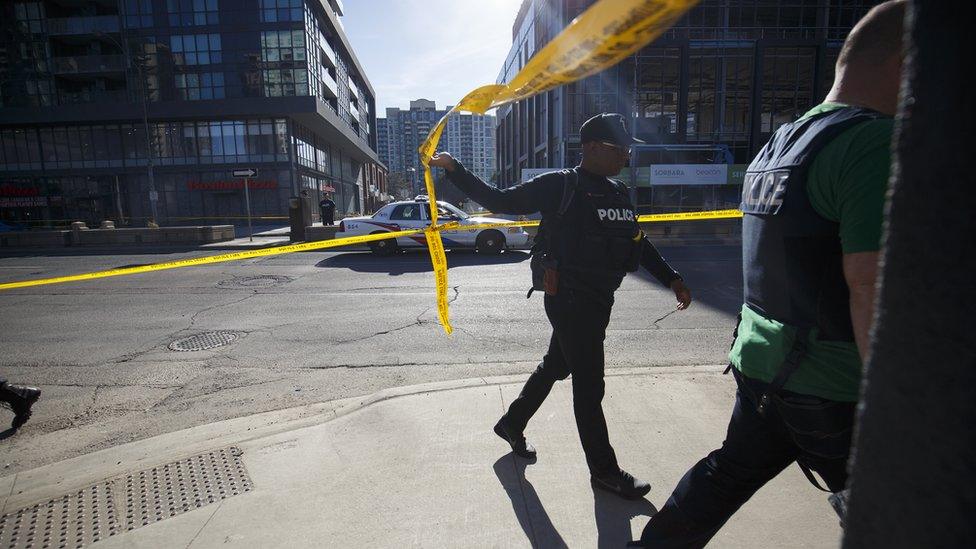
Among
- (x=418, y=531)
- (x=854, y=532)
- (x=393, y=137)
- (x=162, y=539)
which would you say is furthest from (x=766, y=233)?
(x=393, y=137)

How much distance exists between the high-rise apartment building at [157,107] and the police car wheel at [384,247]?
24.1 meters

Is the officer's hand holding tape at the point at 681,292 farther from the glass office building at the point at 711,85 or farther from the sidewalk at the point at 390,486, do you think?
the glass office building at the point at 711,85

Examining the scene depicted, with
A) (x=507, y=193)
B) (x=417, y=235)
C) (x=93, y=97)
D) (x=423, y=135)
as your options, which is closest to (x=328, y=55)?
(x=93, y=97)

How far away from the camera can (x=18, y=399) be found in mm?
3871

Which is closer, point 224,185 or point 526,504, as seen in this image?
point 526,504

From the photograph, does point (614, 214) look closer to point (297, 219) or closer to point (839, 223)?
point (839, 223)

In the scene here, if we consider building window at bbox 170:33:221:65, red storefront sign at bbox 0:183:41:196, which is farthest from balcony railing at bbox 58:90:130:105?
red storefront sign at bbox 0:183:41:196

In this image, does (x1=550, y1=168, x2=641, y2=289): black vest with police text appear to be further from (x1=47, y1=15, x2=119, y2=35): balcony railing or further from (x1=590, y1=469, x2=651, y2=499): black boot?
(x1=47, y1=15, x2=119, y2=35): balcony railing

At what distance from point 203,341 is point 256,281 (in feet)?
Answer: 14.8

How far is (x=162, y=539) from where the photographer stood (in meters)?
2.40

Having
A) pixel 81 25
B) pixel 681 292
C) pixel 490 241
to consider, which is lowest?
pixel 490 241

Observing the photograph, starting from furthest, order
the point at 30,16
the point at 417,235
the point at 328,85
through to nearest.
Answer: the point at 328,85 < the point at 30,16 < the point at 417,235

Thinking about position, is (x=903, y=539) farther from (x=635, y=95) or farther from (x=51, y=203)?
(x=51, y=203)

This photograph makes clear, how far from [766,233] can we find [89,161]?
47.9 meters
